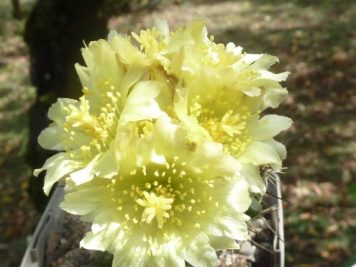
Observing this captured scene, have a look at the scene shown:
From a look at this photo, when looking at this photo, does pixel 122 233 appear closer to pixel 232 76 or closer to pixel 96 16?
pixel 232 76

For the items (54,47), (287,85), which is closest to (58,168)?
(54,47)

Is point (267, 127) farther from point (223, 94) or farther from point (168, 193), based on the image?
point (168, 193)

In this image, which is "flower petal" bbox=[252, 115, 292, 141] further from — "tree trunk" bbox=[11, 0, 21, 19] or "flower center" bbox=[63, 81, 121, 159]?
"tree trunk" bbox=[11, 0, 21, 19]

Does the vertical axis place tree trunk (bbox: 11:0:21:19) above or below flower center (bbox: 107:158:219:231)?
below

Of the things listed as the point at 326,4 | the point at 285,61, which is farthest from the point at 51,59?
the point at 326,4

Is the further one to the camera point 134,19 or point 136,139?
point 134,19

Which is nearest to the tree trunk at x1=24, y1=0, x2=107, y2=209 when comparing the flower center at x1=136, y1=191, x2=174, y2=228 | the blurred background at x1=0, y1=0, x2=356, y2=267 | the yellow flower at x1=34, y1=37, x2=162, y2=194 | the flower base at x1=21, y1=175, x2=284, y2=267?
the blurred background at x1=0, y1=0, x2=356, y2=267

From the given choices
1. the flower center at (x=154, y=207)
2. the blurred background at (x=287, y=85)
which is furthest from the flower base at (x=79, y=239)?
the flower center at (x=154, y=207)
